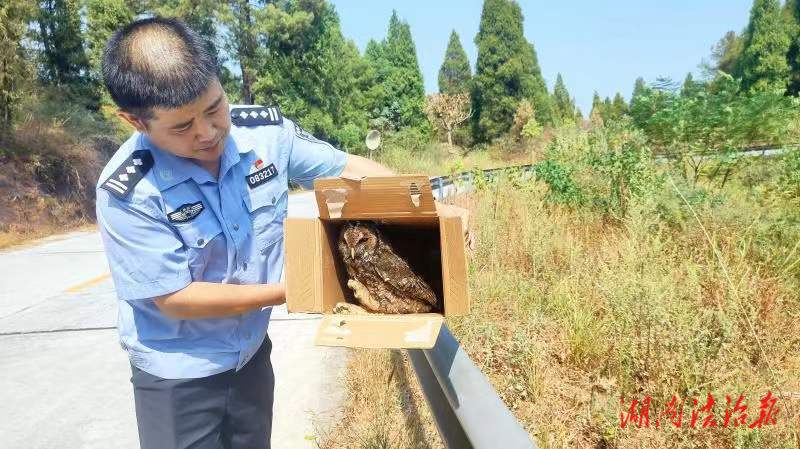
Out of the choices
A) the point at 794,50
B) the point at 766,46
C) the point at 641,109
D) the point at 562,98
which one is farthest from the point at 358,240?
the point at 562,98

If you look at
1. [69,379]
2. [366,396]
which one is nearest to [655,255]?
[366,396]

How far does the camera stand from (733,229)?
5.33 meters

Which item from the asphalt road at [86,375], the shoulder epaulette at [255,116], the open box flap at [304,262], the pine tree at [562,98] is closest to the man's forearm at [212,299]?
the open box flap at [304,262]

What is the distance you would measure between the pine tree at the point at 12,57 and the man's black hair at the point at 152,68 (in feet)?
54.2

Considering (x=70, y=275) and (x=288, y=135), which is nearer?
(x=288, y=135)

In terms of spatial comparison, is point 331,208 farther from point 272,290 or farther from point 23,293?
point 23,293

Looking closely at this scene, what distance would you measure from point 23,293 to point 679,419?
7.64 m

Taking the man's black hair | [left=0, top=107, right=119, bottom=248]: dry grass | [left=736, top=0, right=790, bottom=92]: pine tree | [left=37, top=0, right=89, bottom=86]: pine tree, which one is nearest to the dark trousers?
the man's black hair

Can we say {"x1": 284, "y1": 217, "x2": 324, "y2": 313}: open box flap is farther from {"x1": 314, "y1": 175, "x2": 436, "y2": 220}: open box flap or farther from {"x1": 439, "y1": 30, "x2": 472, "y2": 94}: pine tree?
{"x1": 439, "y1": 30, "x2": 472, "y2": 94}: pine tree

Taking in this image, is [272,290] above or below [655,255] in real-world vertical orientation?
above

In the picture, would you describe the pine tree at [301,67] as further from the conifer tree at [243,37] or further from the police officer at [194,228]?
the police officer at [194,228]

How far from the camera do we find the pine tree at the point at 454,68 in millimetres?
48438

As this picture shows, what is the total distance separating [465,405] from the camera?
4.83 feet

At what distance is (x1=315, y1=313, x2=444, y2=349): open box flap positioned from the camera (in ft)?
4.64
